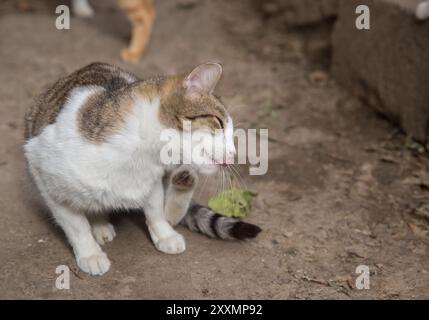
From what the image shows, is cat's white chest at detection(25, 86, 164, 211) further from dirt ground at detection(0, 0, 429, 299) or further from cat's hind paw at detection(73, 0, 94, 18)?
cat's hind paw at detection(73, 0, 94, 18)

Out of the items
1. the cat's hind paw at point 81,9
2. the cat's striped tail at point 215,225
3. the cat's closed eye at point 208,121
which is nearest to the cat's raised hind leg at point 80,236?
the cat's striped tail at point 215,225

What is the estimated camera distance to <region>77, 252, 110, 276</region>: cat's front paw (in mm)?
2883

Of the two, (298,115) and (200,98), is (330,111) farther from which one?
(200,98)

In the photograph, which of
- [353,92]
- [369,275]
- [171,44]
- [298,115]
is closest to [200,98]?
[369,275]

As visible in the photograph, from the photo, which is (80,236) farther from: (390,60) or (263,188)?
(390,60)

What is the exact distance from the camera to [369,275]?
302cm

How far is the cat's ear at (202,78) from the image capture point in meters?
2.46

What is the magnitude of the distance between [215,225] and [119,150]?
2.50 ft

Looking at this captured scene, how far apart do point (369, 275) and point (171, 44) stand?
3.18 m

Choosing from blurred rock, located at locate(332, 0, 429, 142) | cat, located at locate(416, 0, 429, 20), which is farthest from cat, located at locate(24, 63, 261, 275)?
cat, located at locate(416, 0, 429, 20)

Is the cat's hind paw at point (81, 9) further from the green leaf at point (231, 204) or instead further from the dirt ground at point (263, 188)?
the green leaf at point (231, 204)

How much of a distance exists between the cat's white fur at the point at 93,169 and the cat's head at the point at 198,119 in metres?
0.02

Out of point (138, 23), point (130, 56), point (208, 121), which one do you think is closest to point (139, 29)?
point (138, 23)

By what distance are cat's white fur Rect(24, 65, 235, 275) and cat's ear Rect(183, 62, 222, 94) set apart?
0.15m
